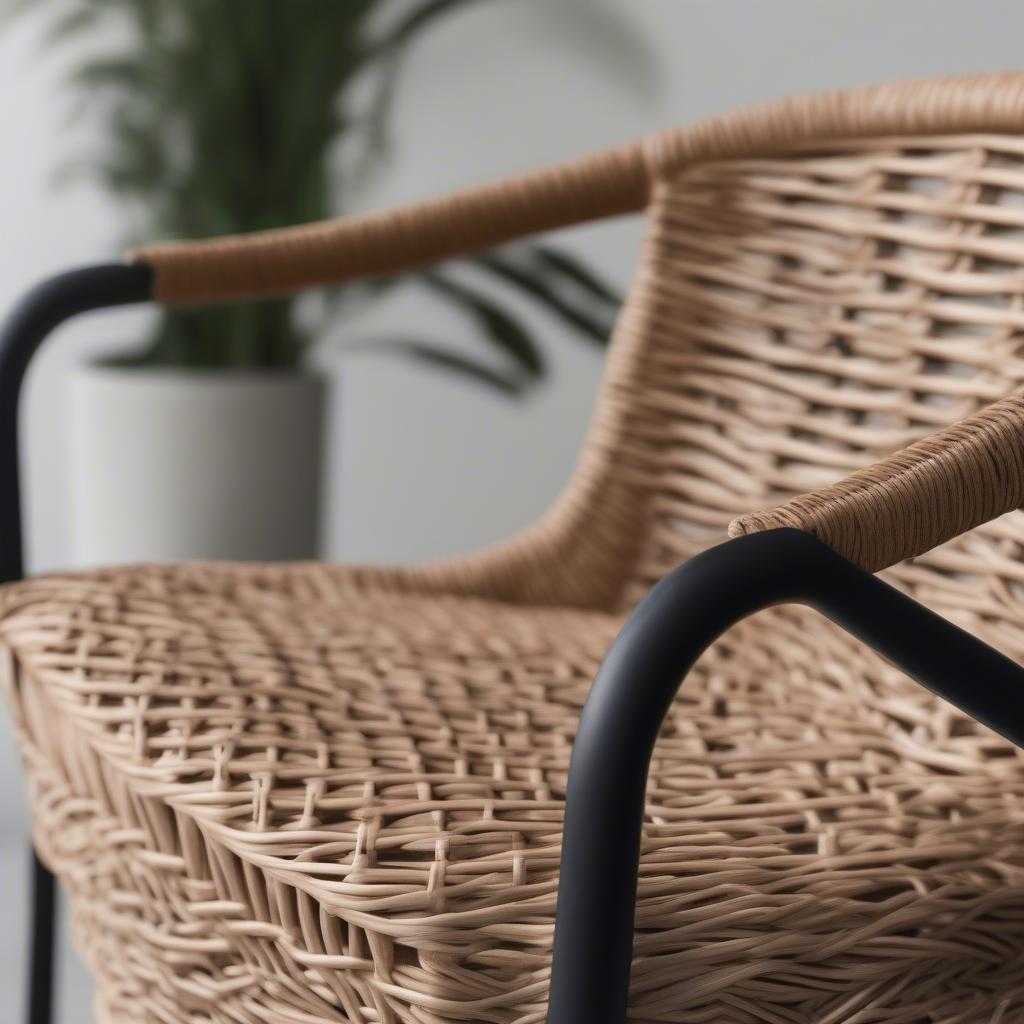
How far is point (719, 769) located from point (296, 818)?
0.59ft

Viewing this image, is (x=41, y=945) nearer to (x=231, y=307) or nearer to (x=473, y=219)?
(x=473, y=219)

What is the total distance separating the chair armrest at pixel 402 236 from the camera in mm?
827

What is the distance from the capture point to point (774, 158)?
2.75ft

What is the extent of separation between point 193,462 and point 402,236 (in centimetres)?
64

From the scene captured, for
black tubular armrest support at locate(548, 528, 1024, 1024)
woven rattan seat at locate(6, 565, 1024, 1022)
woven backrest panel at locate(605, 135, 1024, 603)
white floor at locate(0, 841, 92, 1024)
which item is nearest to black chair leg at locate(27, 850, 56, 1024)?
woven rattan seat at locate(6, 565, 1024, 1022)

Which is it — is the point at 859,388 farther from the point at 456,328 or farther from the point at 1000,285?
the point at 456,328

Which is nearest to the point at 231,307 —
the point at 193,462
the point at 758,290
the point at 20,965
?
the point at 193,462

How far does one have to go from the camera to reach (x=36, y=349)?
0.78 m

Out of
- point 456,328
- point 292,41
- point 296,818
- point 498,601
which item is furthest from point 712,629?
point 456,328

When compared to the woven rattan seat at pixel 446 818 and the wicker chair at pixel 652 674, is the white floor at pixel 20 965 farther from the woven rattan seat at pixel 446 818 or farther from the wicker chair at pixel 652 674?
the woven rattan seat at pixel 446 818

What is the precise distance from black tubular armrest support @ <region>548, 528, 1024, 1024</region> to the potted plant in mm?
995

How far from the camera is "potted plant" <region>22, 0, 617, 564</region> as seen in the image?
1409 mm

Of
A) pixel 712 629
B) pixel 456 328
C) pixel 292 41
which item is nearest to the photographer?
pixel 712 629

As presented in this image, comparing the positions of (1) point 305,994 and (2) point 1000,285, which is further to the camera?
(2) point 1000,285
